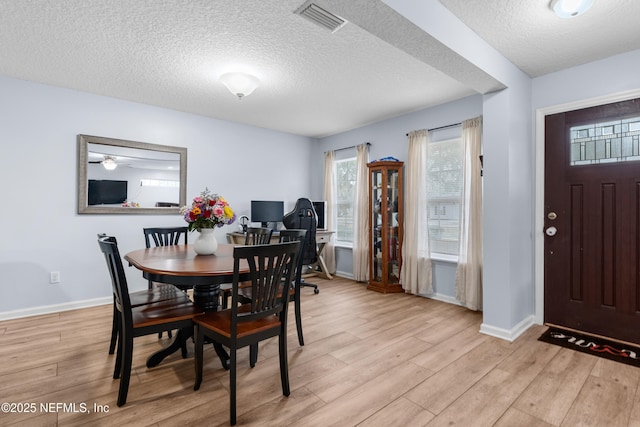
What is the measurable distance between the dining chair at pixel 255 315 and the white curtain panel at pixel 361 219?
2.95 m

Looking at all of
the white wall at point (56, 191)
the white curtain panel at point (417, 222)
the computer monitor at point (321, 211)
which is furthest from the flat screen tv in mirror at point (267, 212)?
the white curtain panel at point (417, 222)

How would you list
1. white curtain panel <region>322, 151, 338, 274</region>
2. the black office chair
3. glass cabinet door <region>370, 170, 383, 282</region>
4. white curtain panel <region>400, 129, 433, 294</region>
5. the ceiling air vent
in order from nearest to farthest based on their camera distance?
the ceiling air vent < white curtain panel <region>400, 129, 433, 294</region> < the black office chair < glass cabinet door <region>370, 170, 383, 282</region> < white curtain panel <region>322, 151, 338, 274</region>

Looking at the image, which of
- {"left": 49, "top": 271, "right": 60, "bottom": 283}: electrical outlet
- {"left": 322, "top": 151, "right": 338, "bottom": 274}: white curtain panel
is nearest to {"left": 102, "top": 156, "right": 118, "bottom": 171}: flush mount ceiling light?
{"left": 49, "top": 271, "right": 60, "bottom": 283}: electrical outlet

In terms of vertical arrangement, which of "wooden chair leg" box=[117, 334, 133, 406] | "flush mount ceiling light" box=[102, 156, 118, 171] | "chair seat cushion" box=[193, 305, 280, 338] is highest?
"flush mount ceiling light" box=[102, 156, 118, 171]

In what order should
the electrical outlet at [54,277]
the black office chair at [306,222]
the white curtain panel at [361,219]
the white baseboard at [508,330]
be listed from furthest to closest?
1. the white curtain panel at [361,219]
2. the black office chair at [306,222]
3. the electrical outlet at [54,277]
4. the white baseboard at [508,330]

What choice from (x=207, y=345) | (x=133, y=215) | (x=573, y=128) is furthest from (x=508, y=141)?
(x=133, y=215)

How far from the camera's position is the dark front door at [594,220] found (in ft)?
8.43

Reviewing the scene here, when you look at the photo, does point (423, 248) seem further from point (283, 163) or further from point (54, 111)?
point (54, 111)

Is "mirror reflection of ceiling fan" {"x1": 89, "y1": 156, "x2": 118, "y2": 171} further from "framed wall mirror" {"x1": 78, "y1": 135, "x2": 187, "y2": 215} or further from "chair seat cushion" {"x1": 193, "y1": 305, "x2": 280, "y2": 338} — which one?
"chair seat cushion" {"x1": 193, "y1": 305, "x2": 280, "y2": 338}

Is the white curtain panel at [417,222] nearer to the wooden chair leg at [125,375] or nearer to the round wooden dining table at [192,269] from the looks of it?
the round wooden dining table at [192,269]

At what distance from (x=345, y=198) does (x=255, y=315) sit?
12.2 feet

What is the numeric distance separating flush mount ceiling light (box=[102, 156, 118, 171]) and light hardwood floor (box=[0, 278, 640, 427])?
1.79m

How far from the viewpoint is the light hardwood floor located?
170 cm

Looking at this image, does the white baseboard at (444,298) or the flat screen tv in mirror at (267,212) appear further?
the flat screen tv in mirror at (267,212)
